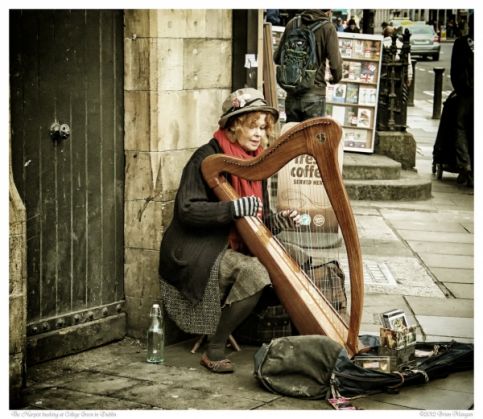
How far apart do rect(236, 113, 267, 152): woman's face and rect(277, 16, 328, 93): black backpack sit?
12.2 feet

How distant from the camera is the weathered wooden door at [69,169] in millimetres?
5469

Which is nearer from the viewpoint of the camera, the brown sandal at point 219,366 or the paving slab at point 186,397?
the paving slab at point 186,397

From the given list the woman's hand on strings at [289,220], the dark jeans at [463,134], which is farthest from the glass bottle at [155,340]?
A: the dark jeans at [463,134]

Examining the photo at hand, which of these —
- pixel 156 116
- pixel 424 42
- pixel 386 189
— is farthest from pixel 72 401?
pixel 424 42

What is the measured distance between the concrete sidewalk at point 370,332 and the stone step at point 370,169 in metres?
1.30

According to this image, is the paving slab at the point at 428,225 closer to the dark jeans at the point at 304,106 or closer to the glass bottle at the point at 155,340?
the dark jeans at the point at 304,106

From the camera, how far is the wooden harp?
5.09 m

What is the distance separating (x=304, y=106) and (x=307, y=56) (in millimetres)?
506

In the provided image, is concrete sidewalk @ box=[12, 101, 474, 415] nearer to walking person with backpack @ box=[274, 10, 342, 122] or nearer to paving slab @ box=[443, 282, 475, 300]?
paving slab @ box=[443, 282, 475, 300]

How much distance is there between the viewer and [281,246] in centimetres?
580

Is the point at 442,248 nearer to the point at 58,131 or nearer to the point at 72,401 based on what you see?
the point at 58,131

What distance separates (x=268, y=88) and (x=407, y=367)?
4408 millimetres

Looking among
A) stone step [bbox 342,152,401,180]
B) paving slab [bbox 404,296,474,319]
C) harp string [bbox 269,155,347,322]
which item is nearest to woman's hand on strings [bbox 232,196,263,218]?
harp string [bbox 269,155,347,322]
